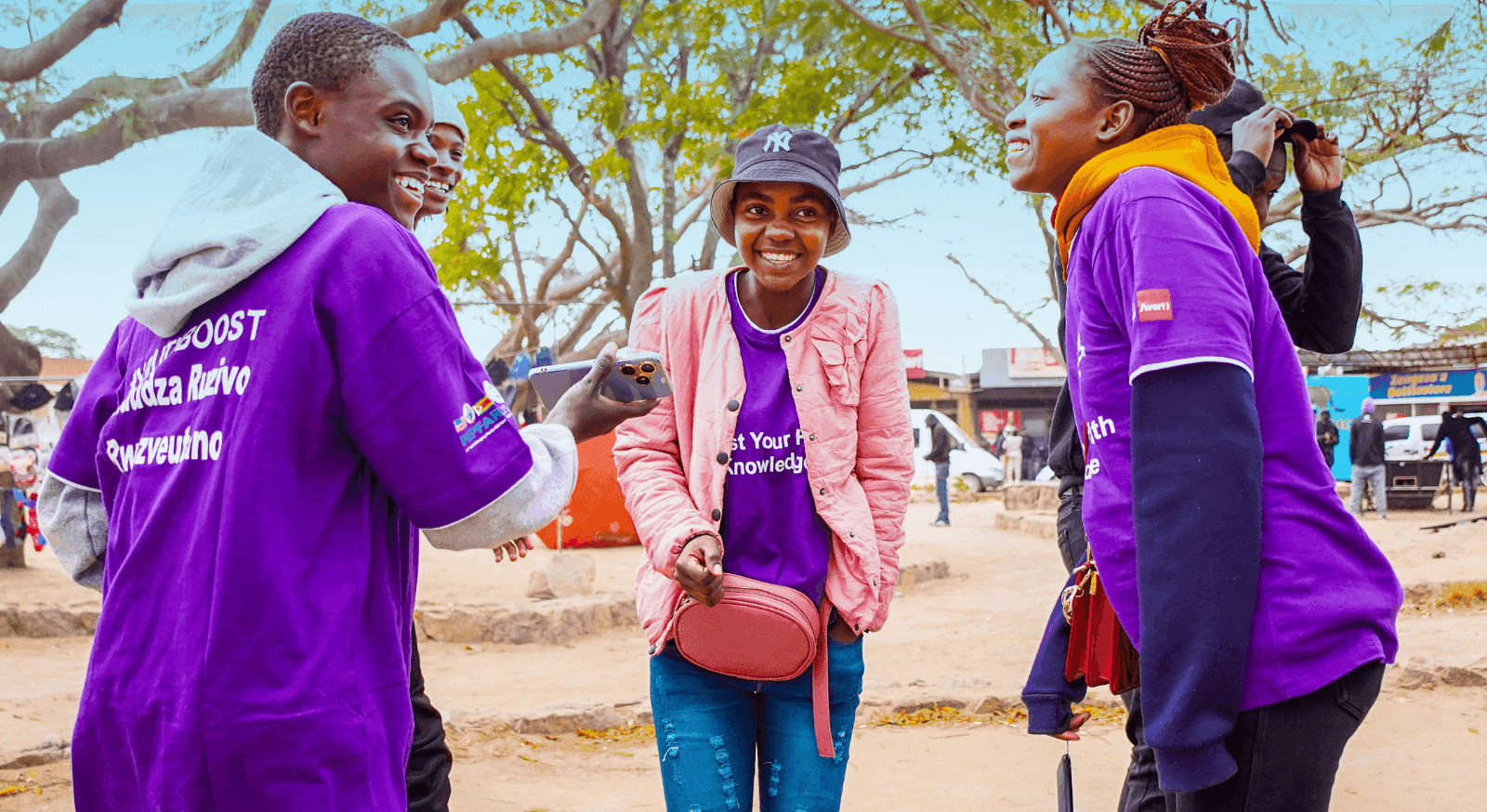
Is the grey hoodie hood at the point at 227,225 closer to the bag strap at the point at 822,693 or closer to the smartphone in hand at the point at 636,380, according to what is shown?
the smartphone in hand at the point at 636,380

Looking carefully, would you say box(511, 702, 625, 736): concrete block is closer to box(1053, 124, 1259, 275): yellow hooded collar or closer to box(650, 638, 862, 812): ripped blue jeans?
box(650, 638, 862, 812): ripped blue jeans

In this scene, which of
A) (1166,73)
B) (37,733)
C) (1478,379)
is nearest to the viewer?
(1166,73)

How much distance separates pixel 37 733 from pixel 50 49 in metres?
4.84

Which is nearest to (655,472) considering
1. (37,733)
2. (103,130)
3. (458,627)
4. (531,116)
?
(37,733)

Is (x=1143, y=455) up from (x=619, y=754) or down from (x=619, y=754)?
up

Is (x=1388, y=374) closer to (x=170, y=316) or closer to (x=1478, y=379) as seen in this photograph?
(x=1478, y=379)

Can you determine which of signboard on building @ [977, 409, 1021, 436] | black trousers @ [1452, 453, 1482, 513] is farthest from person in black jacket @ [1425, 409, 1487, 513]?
signboard on building @ [977, 409, 1021, 436]

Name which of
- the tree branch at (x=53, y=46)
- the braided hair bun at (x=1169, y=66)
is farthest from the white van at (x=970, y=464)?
the braided hair bun at (x=1169, y=66)

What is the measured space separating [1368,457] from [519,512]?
17.2 m

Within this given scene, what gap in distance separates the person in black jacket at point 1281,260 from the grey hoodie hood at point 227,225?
1310mm

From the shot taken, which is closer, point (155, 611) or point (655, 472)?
point (155, 611)

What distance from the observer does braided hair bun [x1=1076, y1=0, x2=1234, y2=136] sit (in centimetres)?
178

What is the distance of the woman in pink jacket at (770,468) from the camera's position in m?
2.24

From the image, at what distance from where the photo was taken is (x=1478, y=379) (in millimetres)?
28359
